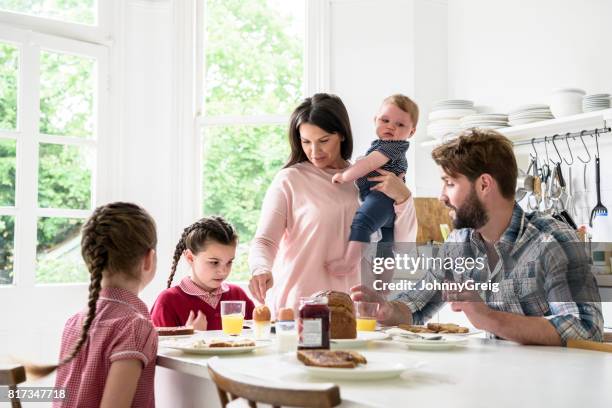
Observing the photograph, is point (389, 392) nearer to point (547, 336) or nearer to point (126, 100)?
point (547, 336)

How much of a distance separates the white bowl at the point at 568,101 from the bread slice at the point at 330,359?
2558mm

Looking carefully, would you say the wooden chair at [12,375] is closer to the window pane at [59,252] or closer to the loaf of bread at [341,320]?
the loaf of bread at [341,320]

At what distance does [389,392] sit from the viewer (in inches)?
49.8

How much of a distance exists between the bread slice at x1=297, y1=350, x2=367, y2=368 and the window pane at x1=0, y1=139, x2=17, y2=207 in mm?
2824

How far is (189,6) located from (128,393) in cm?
329

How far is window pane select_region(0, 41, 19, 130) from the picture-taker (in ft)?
12.6

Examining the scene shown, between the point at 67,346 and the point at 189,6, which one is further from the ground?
the point at 189,6

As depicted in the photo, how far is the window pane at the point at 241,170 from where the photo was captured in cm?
444

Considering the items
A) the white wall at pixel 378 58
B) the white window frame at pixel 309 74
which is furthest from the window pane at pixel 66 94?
the white wall at pixel 378 58

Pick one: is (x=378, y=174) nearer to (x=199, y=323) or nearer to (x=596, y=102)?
(x=199, y=323)

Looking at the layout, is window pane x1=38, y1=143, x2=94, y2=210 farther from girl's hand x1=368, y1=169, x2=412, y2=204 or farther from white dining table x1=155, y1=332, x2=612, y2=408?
white dining table x1=155, y1=332, x2=612, y2=408

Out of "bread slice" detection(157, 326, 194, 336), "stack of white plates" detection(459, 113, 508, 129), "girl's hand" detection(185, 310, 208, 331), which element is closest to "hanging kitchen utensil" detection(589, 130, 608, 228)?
"stack of white plates" detection(459, 113, 508, 129)

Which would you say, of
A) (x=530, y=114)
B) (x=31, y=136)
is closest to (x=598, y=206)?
(x=530, y=114)

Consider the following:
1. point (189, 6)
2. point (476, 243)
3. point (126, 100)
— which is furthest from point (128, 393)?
point (189, 6)
